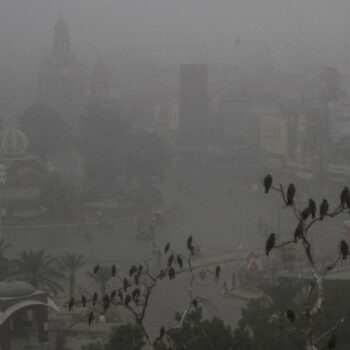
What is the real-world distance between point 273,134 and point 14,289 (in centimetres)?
6945

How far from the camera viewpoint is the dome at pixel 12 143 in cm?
7762

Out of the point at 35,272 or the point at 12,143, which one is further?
the point at 12,143

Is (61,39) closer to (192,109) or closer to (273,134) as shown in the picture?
(192,109)

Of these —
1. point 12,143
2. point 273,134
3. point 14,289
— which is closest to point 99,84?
point 273,134

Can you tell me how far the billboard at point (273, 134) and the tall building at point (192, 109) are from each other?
13171 millimetres

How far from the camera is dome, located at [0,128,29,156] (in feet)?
255

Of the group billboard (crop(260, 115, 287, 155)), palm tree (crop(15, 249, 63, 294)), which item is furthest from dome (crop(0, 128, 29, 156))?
palm tree (crop(15, 249, 63, 294))

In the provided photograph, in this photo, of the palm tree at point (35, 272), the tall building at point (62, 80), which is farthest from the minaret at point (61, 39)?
the palm tree at point (35, 272)

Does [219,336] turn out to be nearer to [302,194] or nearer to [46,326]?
[46,326]

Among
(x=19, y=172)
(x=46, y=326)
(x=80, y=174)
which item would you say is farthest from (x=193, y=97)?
(x=46, y=326)

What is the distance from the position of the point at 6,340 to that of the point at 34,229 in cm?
2926

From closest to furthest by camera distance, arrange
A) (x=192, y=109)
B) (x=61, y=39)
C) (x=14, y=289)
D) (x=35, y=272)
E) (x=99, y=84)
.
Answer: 1. (x=14, y=289)
2. (x=35, y=272)
3. (x=192, y=109)
4. (x=61, y=39)
5. (x=99, y=84)

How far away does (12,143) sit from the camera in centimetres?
7794

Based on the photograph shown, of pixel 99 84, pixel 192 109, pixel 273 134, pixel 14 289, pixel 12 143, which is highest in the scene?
pixel 99 84
